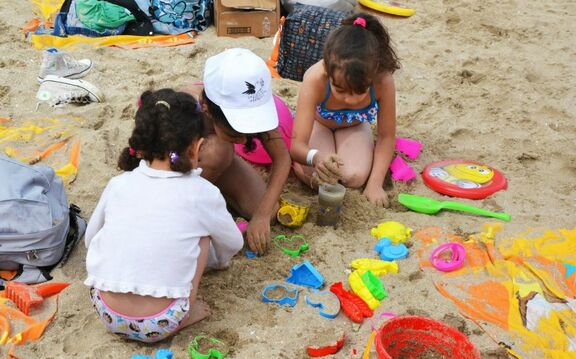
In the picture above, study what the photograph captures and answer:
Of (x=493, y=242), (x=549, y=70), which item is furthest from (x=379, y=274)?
(x=549, y=70)

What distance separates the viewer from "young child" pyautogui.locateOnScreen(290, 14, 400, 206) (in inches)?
98.0

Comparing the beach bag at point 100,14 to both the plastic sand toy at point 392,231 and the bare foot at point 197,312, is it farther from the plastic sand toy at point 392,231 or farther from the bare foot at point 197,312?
the bare foot at point 197,312

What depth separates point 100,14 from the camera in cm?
451

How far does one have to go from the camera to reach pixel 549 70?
4.07 m

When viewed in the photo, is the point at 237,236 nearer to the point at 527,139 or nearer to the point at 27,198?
the point at 27,198

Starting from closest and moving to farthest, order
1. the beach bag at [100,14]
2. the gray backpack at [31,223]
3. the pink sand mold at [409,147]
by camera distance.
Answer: the gray backpack at [31,223] < the pink sand mold at [409,147] < the beach bag at [100,14]

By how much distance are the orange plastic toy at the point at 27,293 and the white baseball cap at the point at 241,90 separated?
2.94ft

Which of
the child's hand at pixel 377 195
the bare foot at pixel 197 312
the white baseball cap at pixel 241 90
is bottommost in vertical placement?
the child's hand at pixel 377 195

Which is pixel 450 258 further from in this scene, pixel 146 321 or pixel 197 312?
pixel 146 321

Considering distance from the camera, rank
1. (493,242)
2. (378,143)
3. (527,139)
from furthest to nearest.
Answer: (527,139) → (378,143) → (493,242)

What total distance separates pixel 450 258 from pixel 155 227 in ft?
3.96

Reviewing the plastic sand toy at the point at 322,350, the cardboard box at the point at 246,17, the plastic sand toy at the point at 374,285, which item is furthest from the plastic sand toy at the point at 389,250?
the cardboard box at the point at 246,17

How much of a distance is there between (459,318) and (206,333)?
888mm

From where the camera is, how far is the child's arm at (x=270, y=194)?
242cm
